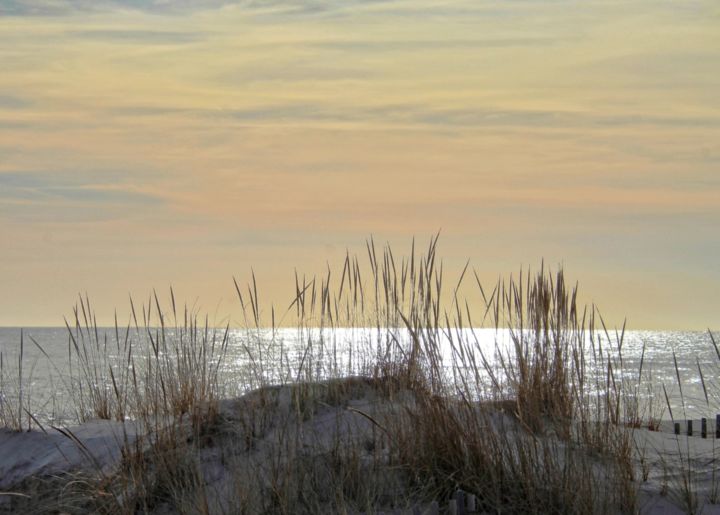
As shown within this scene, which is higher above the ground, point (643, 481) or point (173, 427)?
point (173, 427)

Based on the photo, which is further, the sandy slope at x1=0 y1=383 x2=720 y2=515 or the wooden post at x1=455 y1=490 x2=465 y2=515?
the sandy slope at x1=0 y1=383 x2=720 y2=515

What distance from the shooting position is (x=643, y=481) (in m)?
4.95

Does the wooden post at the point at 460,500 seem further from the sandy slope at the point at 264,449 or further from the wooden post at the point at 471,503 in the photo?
the sandy slope at the point at 264,449

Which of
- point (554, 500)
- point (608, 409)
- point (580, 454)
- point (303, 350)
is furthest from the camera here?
point (303, 350)

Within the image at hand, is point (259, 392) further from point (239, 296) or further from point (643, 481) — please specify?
point (643, 481)

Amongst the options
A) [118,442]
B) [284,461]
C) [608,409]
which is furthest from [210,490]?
[608,409]

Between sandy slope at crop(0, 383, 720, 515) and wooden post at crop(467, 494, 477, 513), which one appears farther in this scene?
sandy slope at crop(0, 383, 720, 515)

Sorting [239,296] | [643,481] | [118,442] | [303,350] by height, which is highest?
[239,296]

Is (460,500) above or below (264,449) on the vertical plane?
below

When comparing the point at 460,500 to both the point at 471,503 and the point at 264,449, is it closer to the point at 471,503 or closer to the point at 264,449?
the point at 471,503

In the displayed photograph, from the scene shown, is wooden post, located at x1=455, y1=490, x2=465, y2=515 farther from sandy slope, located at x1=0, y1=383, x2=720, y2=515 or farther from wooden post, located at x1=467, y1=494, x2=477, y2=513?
sandy slope, located at x1=0, y1=383, x2=720, y2=515

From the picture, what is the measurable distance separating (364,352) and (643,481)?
2.41 m

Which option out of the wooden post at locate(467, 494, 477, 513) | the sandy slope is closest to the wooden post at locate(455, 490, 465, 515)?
the wooden post at locate(467, 494, 477, 513)

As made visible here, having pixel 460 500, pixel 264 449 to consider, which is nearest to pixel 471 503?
pixel 460 500
